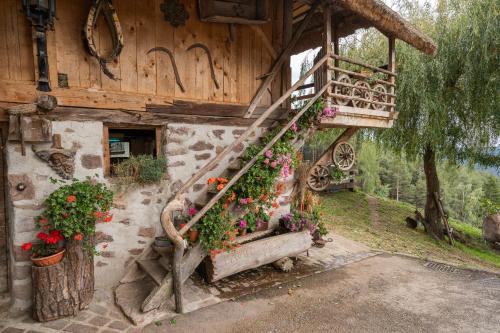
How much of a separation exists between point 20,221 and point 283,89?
4.39 m

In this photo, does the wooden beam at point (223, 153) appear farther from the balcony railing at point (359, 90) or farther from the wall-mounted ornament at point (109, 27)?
the wall-mounted ornament at point (109, 27)

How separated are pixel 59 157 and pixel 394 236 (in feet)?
27.0

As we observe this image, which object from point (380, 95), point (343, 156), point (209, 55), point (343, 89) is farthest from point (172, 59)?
point (380, 95)

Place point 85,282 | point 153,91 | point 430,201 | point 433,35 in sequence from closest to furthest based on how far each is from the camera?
point 85,282
point 153,91
point 433,35
point 430,201

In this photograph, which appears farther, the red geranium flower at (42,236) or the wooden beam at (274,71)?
the wooden beam at (274,71)

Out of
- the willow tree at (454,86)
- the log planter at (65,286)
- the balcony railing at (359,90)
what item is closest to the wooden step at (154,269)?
the log planter at (65,286)

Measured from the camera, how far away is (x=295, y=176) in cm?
561

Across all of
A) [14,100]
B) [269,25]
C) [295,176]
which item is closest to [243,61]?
[269,25]

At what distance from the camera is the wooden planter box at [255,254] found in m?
4.05

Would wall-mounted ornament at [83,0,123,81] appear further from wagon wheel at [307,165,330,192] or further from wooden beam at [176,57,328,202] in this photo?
wagon wheel at [307,165,330,192]

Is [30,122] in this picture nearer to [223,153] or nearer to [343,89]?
[223,153]

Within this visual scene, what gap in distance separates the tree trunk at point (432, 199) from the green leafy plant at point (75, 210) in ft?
30.1

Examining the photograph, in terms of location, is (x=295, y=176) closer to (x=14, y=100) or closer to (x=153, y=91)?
(x=153, y=91)

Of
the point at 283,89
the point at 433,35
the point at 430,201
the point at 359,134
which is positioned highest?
the point at 433,35
